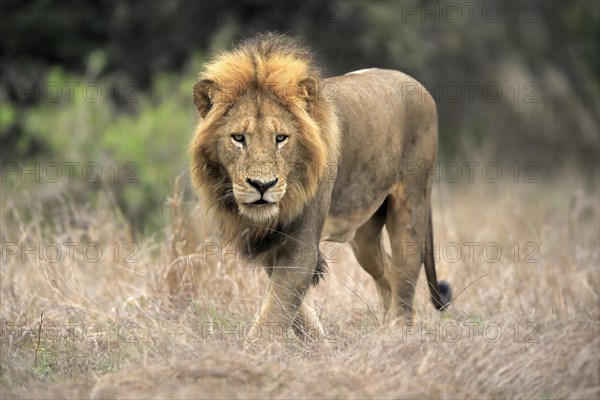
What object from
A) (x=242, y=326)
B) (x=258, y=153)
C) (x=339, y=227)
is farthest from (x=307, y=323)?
(x=258, y=153)

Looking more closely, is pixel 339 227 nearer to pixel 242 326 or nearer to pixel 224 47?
pixel 242 326

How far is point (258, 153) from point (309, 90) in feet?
1.82

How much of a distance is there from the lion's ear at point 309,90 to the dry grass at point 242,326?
44.2 inches

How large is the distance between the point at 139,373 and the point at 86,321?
6.61 ft

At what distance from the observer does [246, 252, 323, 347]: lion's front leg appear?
5.38m

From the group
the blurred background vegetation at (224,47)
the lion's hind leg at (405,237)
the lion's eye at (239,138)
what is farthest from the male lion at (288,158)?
the blurred background vegetation at (224,47)

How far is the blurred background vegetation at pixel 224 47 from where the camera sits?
542 inches

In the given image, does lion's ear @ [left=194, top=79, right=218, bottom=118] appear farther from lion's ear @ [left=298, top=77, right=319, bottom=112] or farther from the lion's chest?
the lion's chest

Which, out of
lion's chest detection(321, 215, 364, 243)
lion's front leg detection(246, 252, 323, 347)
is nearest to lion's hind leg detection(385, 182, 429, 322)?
lion's chest detection(321, 215, 364, 243)

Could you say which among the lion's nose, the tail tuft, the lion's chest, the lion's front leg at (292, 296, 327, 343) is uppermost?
the lion's nose

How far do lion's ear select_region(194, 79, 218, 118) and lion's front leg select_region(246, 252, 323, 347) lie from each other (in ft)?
2.97

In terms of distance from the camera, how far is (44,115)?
14758mm

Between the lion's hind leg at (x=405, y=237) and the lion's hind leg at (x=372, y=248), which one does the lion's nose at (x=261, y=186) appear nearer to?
the lion's hind leg at (x=405, y=237)

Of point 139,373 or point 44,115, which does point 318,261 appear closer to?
point 139,373
